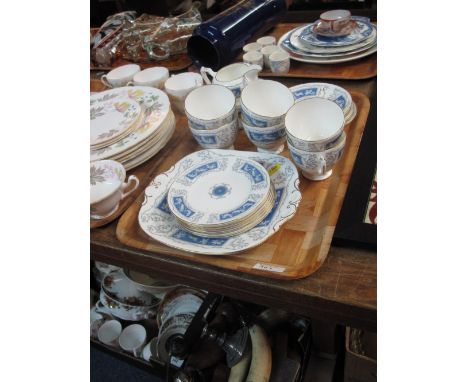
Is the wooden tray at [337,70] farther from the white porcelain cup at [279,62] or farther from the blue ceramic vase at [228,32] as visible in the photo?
the blue ceramic vase at [228,32]

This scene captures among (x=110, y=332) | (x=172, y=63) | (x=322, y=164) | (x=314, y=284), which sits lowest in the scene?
(x=110, y=332)

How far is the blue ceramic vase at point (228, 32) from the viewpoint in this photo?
1.07 metres

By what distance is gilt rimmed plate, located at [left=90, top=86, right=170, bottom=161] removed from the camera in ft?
2.72

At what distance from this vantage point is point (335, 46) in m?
1.06

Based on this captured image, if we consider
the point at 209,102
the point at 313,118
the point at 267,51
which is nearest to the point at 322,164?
the point at 313,118

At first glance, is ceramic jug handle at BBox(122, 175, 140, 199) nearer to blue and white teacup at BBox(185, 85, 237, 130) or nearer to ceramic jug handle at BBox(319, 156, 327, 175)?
blue and white teacup at BBox(185, 85, 237, 130)

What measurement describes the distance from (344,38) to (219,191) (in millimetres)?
657

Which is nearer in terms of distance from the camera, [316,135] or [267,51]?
[316,135]

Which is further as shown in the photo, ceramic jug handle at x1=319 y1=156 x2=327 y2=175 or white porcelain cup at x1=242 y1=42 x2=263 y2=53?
white porcelain cup at x1=242 y1=42 x2=263 y2=53

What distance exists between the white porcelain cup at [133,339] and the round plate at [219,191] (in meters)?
0.73

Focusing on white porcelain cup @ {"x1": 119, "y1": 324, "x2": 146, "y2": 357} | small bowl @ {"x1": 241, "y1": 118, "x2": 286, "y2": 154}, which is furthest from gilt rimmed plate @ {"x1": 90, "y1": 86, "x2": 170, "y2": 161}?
white porcelain cup @ {"x1": 119, "y1": 324, "x2": 146, "y2": 357}

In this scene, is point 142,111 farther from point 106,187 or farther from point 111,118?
point 106,187

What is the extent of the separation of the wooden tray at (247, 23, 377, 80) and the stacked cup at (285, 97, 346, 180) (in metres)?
0.29

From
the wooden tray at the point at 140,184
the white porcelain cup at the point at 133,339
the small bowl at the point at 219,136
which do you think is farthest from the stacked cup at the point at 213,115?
the white porcelain cup at the point at 133,339
